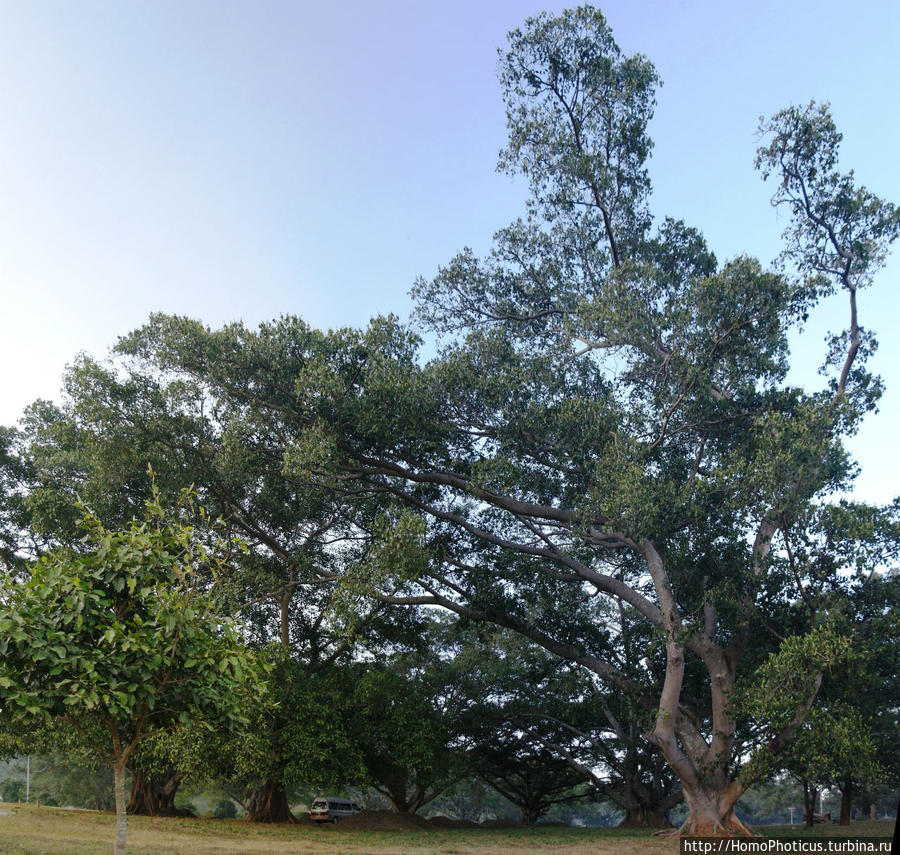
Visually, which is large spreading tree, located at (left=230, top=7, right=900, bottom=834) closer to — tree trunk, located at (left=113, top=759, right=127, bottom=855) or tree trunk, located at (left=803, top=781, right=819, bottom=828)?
tree trunk, located at (left=113, top=759, right=127, bottom=855)

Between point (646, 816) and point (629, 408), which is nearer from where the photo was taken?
point (629, 408)

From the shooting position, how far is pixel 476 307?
1827cm

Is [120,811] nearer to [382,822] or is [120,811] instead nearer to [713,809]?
[713,809]

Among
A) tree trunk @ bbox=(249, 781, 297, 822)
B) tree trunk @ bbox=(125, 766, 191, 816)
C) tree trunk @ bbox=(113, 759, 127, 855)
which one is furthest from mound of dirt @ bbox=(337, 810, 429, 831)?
tree trunk @ bbox=(113, 759, 127, 855)

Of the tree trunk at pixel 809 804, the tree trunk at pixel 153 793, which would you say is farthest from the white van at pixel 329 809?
the tree trunk at pixel 809 804

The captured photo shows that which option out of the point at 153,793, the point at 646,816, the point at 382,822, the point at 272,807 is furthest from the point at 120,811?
the point at 646,816

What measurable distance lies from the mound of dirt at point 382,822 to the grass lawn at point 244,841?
227 cm

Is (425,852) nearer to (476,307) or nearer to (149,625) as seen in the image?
(149,625)

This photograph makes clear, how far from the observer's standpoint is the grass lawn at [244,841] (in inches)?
496

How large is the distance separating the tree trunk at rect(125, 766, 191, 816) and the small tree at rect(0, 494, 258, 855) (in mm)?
18454

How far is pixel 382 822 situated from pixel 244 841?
29.9 ft

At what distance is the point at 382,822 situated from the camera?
2373 centimetres

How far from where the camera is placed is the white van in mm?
31375

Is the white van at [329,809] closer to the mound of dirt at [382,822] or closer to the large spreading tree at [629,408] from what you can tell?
the mound of dirt at [382,822]
